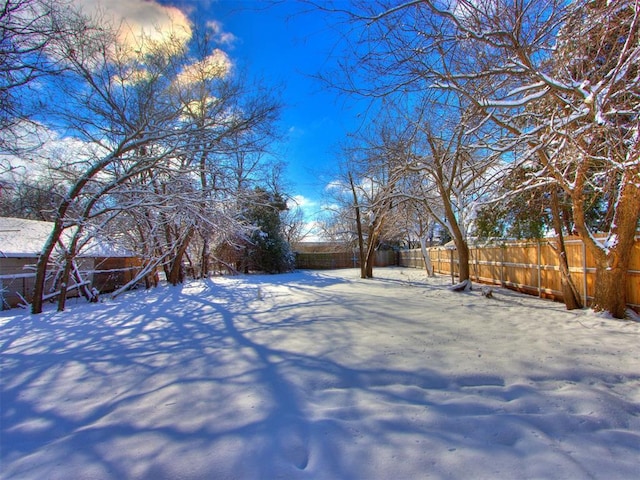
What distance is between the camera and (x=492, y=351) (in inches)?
160

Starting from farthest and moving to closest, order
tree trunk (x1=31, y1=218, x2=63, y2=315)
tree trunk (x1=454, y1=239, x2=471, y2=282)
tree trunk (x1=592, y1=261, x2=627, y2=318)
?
tree trunk (x1=454, y1=239, x2=471, y2=282)
tree trunk (x1=31, y1=218, x2=63, y2=315)
tree trunk (x1=592, y1=261, x2=627, y2=318)

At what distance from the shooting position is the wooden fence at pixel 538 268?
20.7 feet

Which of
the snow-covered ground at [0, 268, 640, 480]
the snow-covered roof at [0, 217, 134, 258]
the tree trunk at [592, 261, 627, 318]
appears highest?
the snow-covered roof at [0, 217, 134, 258]

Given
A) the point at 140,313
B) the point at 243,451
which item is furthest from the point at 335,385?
the point at 140,313

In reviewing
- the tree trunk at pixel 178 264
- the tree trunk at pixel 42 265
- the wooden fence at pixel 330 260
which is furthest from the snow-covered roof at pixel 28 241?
the wooden fence at pixel 330 260

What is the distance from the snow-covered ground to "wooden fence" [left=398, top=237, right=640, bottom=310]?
1.32 metres

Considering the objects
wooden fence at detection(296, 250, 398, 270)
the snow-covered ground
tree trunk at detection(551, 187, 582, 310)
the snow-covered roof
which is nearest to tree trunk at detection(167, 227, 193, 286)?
the snow-covered roof

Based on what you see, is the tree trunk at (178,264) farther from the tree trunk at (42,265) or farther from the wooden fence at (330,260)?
the wooden fence at (330,260)

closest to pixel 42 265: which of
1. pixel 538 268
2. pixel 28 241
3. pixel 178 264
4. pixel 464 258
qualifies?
pixel 28 241

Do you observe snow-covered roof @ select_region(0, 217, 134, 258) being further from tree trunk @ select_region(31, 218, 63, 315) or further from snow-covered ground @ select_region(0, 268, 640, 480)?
snow-covered ground @ select_region(0, 268, 640, 480)

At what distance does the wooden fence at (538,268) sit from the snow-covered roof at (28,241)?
40.2 ft

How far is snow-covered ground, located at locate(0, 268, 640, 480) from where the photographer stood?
1.98m

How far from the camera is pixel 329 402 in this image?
279 cm

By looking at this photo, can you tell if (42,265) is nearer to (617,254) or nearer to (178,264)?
(178,264)
